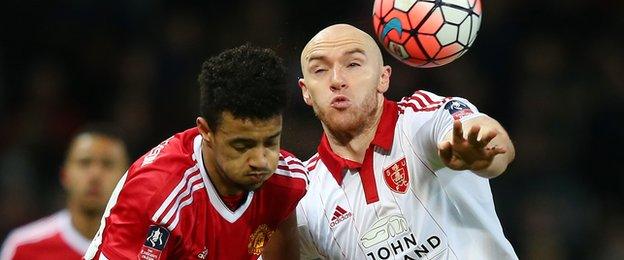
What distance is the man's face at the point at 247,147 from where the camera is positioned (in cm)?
400

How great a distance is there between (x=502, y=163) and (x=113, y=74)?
19.6 ft

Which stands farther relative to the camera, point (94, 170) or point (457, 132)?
point (94, 170)

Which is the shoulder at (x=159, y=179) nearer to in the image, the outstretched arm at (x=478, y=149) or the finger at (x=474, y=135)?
the outstretched arm at (x=478, y=149)

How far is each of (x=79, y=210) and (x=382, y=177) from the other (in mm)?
2529

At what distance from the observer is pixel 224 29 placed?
9711 millimetres

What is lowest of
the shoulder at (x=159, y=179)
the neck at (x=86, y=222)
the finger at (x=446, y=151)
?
the neck at (x=86, y=222)

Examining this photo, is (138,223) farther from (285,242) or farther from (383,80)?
(383,80)

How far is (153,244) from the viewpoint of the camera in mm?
3965

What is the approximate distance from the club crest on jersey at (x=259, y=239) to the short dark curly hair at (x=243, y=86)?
547 millimetres

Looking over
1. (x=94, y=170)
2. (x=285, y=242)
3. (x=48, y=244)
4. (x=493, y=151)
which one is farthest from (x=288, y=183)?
(x=48, y=244)

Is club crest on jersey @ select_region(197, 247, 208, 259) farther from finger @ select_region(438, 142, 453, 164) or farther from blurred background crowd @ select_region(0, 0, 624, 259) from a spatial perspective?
blurred background crowd @ select_region(0, 0, 624, 259)

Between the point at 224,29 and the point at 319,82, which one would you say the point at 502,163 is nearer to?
the point at 319,82

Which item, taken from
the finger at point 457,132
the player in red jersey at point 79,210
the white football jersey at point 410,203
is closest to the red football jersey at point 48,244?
the player in red jersey at point 79,210

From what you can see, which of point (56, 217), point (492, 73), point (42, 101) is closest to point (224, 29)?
point (42, 101)
